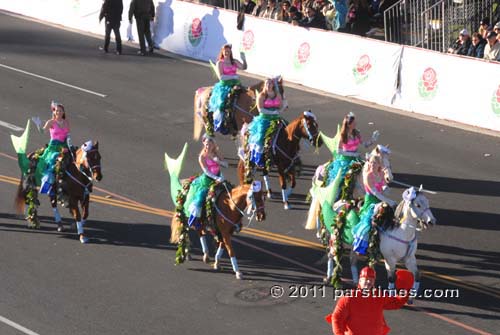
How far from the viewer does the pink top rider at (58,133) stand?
835 inches

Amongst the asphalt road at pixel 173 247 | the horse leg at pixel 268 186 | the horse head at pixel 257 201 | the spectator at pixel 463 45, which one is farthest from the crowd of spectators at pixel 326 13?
the horse head at pixel 257 201

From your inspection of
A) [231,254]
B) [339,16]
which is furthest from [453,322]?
[339,16]

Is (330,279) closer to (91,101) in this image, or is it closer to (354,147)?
(354,147)

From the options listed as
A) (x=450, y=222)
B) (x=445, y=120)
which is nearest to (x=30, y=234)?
(x=450, y=222)

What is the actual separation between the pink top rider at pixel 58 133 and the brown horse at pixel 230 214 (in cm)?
315

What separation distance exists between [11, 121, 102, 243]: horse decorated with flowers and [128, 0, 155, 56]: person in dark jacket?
46.8ft

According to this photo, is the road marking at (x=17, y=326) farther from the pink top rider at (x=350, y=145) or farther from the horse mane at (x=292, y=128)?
the horse mane at (x=292, y=128)

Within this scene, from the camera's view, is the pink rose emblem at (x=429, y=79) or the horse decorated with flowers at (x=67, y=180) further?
the pink rose emblem at (x=429, y=79)

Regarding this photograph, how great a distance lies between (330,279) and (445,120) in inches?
426

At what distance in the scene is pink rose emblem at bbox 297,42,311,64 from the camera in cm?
3160

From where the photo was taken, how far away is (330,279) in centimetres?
1883

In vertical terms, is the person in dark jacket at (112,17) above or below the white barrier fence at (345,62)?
above

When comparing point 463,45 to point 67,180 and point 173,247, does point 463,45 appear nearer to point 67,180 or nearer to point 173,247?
point 173,247

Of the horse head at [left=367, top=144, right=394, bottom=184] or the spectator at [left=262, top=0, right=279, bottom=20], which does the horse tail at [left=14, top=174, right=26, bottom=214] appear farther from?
the spectator at [left=262, top=0, right=279, bottom=20]
